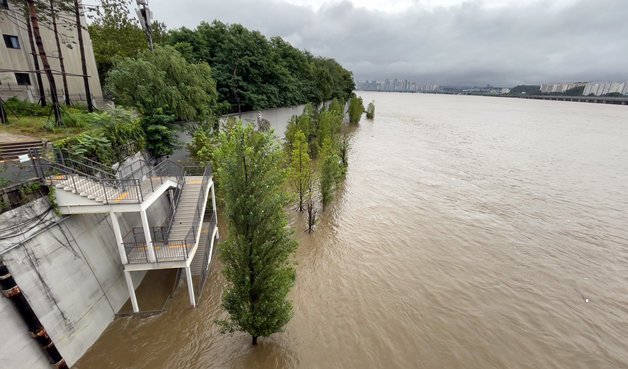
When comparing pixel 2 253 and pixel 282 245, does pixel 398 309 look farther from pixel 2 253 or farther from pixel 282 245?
pixel 2 253

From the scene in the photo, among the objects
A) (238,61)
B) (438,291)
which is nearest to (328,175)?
(438,291)

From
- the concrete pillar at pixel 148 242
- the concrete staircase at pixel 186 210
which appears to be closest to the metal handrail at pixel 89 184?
the concrete pillar at pixel 148 242

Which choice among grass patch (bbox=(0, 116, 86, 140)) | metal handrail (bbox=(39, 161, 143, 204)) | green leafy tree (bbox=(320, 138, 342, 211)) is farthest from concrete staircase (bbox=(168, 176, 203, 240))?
green leafy tree (bbox=(320, 138, 342, 211))

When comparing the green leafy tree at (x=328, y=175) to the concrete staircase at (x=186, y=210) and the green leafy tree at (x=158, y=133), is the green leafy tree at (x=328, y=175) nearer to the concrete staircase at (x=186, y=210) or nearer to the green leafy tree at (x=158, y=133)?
the concrete staircase at (x=186, y=210)

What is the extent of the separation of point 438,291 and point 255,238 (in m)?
9.57

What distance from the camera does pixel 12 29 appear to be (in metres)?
19.4

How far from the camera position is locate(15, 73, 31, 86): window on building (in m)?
20.4

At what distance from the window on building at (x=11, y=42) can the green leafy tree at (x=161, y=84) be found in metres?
8.73

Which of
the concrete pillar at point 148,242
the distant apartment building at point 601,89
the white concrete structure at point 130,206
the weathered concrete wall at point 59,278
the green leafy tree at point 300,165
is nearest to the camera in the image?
the weathered concrete wall at point 59,278

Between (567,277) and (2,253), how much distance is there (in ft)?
73.0

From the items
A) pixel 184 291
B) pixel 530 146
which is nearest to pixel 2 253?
pixel 184 291

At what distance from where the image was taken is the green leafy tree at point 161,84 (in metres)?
16.7

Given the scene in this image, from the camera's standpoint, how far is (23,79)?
2062 centimetres

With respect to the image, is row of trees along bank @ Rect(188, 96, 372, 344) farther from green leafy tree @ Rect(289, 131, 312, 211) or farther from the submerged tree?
green leafy tree @ Rect(289, 131, 312, 211)
